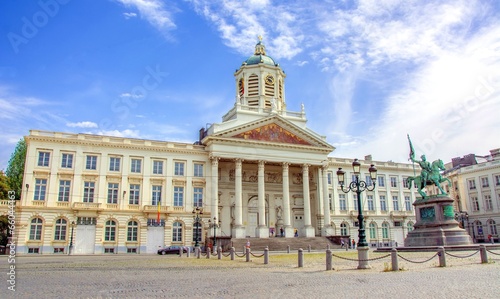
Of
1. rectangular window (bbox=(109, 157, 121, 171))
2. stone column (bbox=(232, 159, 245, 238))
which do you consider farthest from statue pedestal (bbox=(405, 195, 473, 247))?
rectangular window (bbox=(109, 157, 121, 171))

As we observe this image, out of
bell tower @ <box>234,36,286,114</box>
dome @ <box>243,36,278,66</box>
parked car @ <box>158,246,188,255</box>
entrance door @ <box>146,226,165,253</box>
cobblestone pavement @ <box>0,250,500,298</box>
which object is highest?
dome @ <box>243,36,278,66</box>

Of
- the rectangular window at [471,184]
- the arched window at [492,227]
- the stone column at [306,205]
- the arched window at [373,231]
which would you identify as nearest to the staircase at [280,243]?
the stone column at [306,205]

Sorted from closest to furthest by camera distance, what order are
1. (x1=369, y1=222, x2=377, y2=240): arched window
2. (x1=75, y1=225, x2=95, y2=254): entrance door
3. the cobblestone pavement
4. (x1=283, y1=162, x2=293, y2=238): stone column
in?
the cobblestone pavement, (x1=75, y1=225, x2=95, y2=254): entrance door, (x1=283, y1=162, x2=293, y2=238): stone column, (x1=369, y1=222, x2=377, y2=240): arched window

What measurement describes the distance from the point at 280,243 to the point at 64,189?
79.2 ft

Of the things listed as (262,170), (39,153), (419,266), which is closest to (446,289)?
(419,266)

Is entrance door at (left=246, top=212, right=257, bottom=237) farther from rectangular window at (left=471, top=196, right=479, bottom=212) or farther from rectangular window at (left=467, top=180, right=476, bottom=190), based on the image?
rectangular window at (left=467, top=180, right=476, bottom=190)

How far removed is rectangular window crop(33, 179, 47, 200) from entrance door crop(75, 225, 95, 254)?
497 cm

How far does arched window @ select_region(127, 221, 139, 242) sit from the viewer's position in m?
46.1

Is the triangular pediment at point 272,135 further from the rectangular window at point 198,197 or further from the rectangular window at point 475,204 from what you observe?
the rectangular window at point 475,204

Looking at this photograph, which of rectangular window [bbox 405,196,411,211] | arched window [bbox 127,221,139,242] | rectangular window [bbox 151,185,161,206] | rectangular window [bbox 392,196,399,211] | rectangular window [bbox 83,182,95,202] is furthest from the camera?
rectangular window [bbox 405,196,411,211]

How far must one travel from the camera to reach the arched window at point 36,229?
42469 mm

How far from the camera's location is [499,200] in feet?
→ 205

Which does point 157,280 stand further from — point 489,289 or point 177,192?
point 177,192

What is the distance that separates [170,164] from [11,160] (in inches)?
1169
